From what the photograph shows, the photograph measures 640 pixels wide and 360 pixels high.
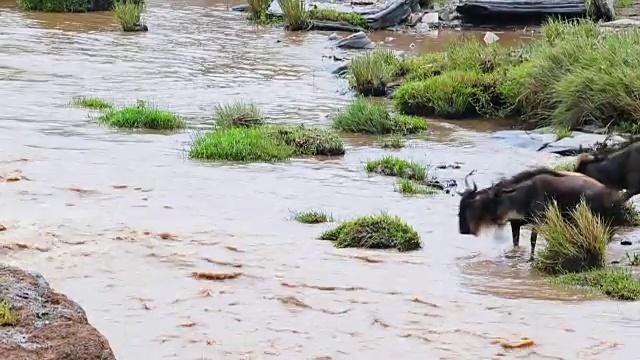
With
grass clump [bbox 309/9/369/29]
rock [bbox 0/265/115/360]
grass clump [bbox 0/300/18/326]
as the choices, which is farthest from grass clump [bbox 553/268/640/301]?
grass clump [bbox 309/9/369/29]

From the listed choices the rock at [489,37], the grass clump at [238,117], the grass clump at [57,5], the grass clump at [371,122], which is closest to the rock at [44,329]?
the grass clump at [238,117]

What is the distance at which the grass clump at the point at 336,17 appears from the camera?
94.4 feet

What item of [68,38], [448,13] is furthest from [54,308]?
[448,13]

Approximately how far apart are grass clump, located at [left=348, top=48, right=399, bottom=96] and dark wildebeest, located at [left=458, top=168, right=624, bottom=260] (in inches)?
370

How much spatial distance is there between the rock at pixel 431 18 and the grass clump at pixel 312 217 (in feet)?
66.2

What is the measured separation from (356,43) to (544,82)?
9437 mm

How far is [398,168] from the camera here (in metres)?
12.4

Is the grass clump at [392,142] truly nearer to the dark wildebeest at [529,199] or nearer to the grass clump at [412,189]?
the grass clump at [412,189]

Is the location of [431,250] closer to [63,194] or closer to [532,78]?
[63,194]

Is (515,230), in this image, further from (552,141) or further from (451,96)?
(451,96)

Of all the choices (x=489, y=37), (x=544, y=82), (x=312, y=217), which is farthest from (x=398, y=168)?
(x=489, y=37)

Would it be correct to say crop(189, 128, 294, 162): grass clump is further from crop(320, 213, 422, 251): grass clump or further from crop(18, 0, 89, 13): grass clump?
crop(18, 0, 89, 13): grass clump

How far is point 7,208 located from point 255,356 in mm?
4423

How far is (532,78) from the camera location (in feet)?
52.6
